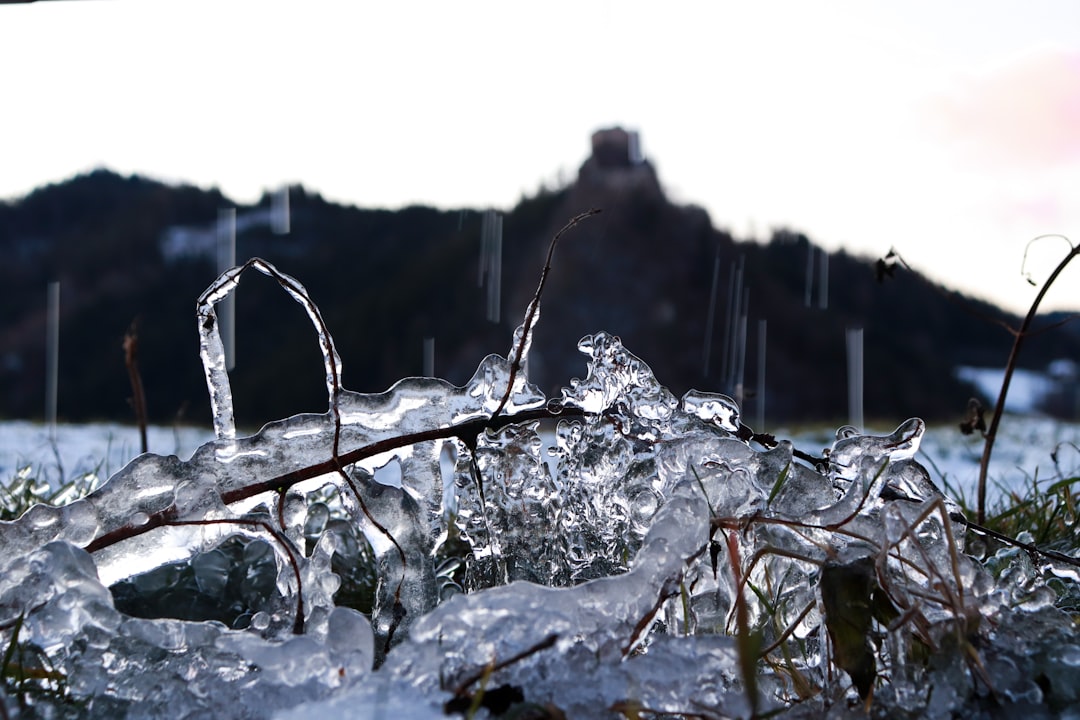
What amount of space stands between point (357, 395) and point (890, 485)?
37.9 inches

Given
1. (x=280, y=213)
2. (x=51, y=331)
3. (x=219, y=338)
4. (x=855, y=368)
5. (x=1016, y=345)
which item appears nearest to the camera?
(x=219, y=338)

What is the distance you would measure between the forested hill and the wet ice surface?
25.2 metres

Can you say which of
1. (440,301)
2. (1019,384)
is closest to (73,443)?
(440,301)

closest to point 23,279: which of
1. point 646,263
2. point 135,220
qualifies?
point 135,220

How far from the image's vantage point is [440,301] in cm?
3741

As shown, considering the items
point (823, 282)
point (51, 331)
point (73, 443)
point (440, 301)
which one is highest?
point (73, 443)

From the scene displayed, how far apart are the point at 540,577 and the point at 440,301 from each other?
3621 cm

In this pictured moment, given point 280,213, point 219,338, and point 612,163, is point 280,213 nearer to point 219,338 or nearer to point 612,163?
point 612,163

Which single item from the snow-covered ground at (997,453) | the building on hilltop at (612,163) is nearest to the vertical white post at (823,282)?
the building on hilltop at (612,163)

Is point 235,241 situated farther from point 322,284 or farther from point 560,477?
point 560,477

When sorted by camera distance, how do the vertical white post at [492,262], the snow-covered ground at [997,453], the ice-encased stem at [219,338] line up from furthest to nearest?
the vertical white post at [492,262] < the snow-covered ground at [997,453] < the ice-encased stem at [219,338]

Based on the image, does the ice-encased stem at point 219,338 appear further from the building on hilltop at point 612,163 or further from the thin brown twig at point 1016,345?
the building on hilltop at point 612,163

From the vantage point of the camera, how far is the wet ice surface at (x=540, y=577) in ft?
3.27

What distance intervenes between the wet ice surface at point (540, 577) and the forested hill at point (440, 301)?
25182mm
